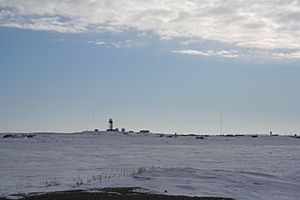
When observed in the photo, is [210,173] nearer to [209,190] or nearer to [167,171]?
[167,171]

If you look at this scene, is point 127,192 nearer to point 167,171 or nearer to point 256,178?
point 167,171

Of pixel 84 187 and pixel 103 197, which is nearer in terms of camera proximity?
pixel 103 197

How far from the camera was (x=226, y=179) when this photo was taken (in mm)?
26484

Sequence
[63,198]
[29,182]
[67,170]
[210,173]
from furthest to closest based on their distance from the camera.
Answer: [67,170] → [210,173] → [29,182] → [63,198]

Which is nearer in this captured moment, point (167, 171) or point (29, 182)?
point (29, 182)

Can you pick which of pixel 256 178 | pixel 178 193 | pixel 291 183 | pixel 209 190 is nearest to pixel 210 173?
pixel 256 178

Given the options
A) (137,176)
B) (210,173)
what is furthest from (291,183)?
(137,176)

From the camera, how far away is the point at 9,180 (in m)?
25.9

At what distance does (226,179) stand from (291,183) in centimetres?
357

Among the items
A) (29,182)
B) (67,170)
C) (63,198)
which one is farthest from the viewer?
(67,170)

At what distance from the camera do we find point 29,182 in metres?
25.1

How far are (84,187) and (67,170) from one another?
11.5 metres

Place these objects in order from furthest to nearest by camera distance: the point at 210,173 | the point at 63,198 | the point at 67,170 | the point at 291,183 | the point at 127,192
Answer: the point at 67,170 < the point at 210,173 < the point at 291,183 < the point at 127,192 < the point at 63,198

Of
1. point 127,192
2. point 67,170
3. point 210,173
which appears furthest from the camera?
point 67,170
